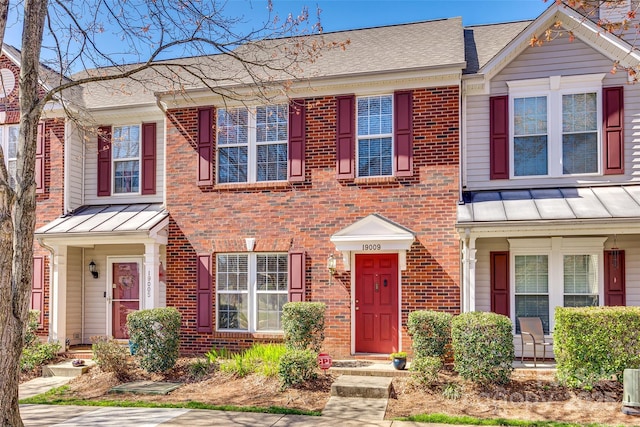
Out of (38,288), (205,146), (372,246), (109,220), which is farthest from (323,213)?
(38,288)

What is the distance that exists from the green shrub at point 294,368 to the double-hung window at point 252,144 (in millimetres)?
4104

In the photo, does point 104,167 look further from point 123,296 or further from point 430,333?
point 430,333

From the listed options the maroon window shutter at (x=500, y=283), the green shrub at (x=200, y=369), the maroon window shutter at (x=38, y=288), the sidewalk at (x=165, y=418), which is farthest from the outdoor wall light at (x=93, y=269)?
the maroon window shutter at (x=500, y=283)

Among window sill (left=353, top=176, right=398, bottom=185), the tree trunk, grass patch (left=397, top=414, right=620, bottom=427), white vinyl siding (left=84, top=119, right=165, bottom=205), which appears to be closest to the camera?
the tree trunk

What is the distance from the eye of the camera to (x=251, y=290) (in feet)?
38.1

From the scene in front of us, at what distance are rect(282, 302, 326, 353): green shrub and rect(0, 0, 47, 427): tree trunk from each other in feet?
15.5

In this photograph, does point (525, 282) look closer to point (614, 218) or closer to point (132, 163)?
point (614, 218)

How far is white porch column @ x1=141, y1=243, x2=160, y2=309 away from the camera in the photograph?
11562 mm

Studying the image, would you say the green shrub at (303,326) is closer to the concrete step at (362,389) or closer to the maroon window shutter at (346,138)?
the concrete step at (362,389)

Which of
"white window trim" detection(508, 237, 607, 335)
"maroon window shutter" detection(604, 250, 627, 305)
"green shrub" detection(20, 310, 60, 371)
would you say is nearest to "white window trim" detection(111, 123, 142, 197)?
"green shrub" detection(20, 310, 60, 371)

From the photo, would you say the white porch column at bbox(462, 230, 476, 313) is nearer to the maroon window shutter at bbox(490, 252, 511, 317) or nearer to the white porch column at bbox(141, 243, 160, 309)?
the maroon window shutter at bbox(490, 252, 511, 317)

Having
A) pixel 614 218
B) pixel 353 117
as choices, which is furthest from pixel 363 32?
pixel 614 218

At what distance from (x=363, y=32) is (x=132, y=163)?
22.4ft

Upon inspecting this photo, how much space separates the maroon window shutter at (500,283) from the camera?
10.8 m
